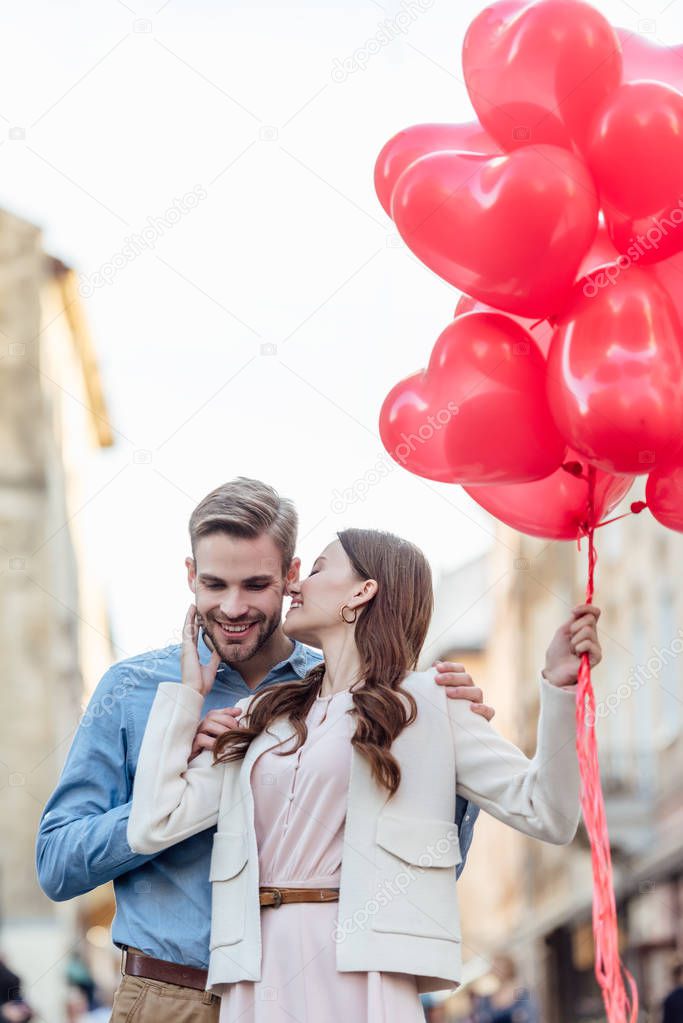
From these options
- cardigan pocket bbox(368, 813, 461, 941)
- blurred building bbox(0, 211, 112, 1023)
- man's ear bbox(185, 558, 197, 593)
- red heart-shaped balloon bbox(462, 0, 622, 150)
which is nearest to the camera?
cardigan pocket bbox(368, 813, 461, 941)

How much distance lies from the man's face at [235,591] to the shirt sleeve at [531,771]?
625mm

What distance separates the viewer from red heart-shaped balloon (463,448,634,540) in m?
4.11

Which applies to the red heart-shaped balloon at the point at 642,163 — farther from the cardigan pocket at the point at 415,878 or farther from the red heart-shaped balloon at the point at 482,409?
the cardigan pocket at the point at 415,878

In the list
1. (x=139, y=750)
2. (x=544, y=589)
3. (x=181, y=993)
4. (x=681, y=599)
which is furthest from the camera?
(x=544, y=589)

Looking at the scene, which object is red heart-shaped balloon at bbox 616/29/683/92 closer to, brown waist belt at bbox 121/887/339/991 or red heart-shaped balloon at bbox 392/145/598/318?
red heart-shaped balloon at bbox 392/145/598/318

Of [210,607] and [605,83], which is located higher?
[605,83]

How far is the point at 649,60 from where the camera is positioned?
3.96 meters

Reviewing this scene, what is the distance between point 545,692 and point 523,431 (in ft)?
2.15

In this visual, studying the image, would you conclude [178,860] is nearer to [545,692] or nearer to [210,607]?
[210,607]

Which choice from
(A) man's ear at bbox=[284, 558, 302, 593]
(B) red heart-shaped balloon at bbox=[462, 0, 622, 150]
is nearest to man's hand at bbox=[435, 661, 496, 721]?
(A) man's ear at bbox=[284, 558, 302, 593]

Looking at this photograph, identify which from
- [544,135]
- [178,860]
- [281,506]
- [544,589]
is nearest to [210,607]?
[281,506]

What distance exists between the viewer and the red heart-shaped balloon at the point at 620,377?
3.51m

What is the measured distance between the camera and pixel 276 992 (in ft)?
12.0
